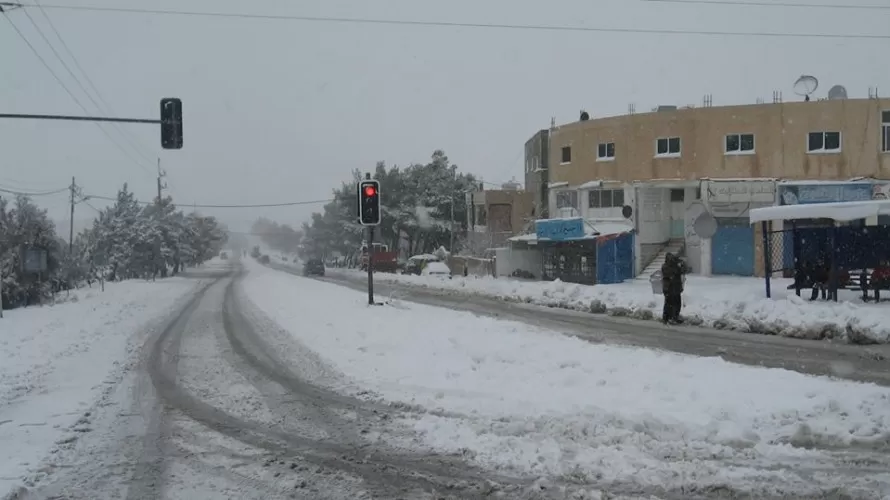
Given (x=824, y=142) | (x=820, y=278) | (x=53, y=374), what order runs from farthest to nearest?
(x=824, y=142), (x=820, y=278), (x=53, y=374)

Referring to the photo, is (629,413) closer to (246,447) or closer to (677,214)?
(246,447)

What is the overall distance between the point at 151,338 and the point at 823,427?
45.7 feet

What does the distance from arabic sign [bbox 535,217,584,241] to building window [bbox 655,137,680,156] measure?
546cm

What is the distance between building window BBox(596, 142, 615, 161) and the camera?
38281 mm

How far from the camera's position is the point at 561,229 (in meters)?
36.6

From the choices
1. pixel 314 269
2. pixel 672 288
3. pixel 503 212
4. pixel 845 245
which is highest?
pixel 503 212

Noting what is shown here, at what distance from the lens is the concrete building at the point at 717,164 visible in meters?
33.2

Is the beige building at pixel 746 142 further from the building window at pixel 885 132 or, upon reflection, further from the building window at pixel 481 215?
the building window at pixel 481 215

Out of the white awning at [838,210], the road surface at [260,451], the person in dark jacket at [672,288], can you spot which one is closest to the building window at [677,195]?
the white awning at [838,210]

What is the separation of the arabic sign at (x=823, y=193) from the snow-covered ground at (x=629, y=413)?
1011 inches

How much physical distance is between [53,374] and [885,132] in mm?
35130

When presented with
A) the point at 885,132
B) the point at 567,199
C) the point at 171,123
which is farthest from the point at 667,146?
the point at 171,123

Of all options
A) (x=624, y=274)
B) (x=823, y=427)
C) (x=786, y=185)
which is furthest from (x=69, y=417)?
(x=786, y=185)

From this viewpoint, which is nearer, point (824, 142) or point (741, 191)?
point (824, 142)
